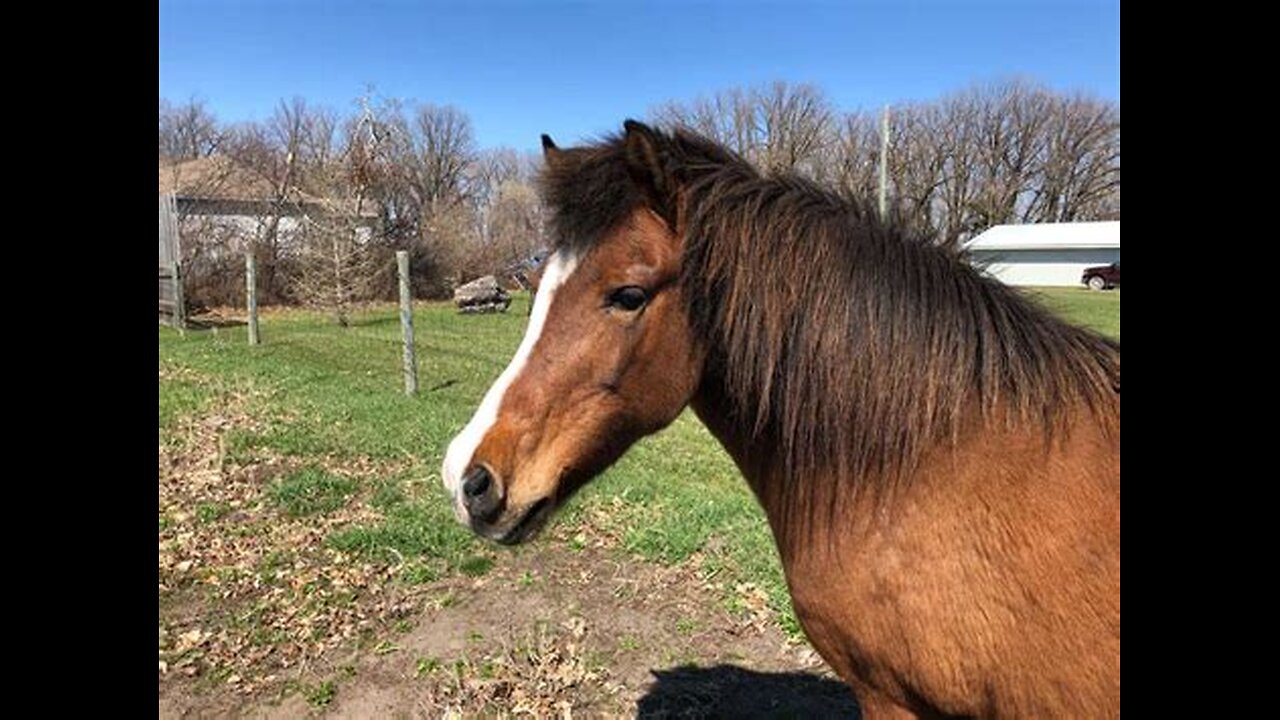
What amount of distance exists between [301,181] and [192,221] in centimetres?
617

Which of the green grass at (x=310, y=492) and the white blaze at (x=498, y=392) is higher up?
the white blaze at (x=498, y=392)

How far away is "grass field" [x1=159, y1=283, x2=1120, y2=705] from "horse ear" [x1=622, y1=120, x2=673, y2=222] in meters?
1.05

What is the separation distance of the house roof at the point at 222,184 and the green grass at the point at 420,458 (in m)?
15.1

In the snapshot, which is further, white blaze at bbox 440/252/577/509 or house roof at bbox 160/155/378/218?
house roof at bbox 160/155/378/218

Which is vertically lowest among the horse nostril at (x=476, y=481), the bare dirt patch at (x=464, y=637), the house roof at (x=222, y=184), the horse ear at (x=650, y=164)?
the bare dirt patch at (x=464, y=637)

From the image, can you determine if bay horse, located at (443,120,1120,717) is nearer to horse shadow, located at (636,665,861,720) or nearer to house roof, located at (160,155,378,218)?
horse shadow, located at (636,665,861,720)

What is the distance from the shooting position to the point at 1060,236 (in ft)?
182

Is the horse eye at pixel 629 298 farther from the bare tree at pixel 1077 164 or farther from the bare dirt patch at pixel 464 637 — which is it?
the bare tree at pixel 1077 164

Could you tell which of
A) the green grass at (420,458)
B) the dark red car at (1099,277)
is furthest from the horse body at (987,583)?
the dark red car at (1099,277)

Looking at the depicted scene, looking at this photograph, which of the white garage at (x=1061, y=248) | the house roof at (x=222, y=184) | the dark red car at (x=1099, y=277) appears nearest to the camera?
the house roof at (x=222, y=184)

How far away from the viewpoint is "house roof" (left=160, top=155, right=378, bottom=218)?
2847cm

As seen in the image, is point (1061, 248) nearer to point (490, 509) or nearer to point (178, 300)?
point (178, 300)

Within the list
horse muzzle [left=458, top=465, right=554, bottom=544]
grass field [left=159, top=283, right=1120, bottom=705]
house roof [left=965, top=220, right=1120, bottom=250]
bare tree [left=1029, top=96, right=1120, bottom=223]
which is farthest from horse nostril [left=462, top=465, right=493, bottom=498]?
bare tree [left=1029, top=96, right=1120, bottom=223]

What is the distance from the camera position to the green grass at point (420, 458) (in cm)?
484
